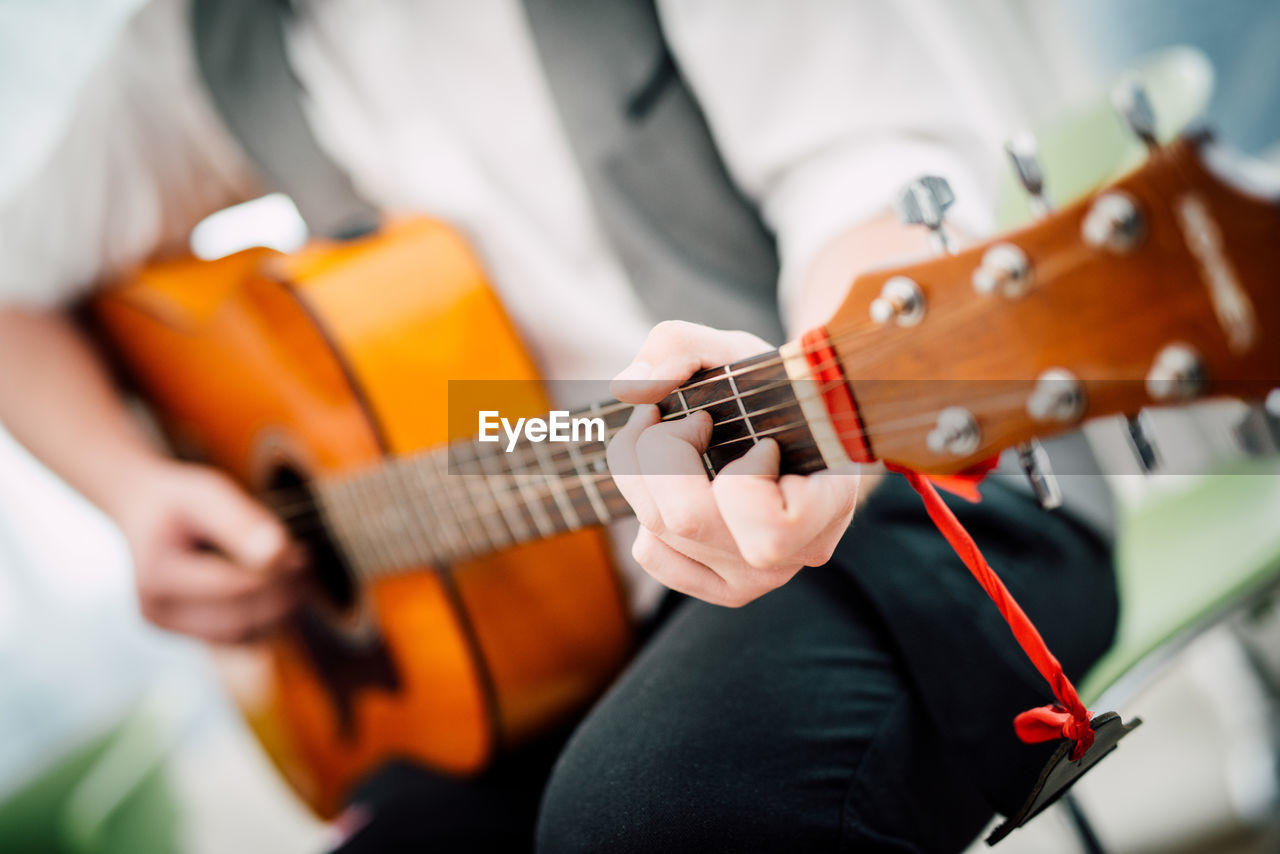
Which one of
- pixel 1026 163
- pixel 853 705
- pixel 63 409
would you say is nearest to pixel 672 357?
pixel 1026 163

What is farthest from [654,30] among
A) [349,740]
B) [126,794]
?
[126,794]

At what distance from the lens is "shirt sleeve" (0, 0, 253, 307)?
0.81 m

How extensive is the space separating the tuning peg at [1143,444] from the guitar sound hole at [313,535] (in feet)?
Answer: 2.08

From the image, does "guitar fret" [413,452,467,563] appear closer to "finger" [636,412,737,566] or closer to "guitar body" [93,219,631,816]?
"guitar body" [93,219,631,816]

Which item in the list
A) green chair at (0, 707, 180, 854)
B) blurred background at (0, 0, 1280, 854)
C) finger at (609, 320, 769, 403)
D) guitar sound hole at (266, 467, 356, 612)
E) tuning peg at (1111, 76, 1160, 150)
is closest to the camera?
tuning peg at (1111, 76, 1160, 150)

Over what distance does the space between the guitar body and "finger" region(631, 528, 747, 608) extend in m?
0.18

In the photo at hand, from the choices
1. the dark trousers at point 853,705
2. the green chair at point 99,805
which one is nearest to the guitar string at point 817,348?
the dark trousers at point 853,705

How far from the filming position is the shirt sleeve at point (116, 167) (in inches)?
31.8

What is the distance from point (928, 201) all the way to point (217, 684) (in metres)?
1.70

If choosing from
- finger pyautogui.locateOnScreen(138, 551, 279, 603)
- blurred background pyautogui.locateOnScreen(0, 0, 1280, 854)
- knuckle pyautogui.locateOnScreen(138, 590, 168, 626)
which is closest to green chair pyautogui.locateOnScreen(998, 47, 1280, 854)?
blurred background pyautogui.locateOnScreen(0, 0, 1280, 854)

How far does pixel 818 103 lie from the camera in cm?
49

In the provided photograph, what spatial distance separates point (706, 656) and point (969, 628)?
0.50 ft

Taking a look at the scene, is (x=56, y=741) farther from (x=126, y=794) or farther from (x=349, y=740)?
(x=349, y=740)

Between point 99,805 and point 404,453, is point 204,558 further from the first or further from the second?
point 99,805
